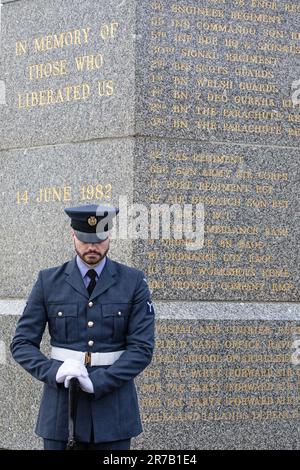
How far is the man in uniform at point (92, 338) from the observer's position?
4.81 m

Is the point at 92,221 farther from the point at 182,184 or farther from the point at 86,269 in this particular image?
the point at 182,184

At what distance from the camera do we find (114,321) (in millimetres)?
4930

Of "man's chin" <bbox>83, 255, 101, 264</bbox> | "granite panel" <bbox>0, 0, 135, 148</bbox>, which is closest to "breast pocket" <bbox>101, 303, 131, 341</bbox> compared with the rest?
"man's chin" <bbox>83, 255, 101, 264</bbox>

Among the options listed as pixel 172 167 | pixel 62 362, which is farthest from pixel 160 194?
pixel 62 362

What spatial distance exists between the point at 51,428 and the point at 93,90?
9.79ft

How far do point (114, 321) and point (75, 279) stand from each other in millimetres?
293

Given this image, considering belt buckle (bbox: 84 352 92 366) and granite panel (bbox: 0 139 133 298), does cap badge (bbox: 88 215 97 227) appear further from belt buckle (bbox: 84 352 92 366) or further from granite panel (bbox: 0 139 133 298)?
granite panel (bbox: 0 139 133 298)

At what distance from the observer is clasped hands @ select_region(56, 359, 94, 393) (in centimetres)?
465

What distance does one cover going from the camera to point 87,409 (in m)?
4.82

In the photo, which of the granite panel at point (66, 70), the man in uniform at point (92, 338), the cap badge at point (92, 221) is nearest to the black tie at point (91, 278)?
the man in uniform at point (92, 338)

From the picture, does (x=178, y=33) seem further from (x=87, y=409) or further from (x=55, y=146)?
(x=87, y=409)

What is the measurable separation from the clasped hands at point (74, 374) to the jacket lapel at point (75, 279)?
15.6 inches

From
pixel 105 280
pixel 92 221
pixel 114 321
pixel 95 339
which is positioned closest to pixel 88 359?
pixel 95 339

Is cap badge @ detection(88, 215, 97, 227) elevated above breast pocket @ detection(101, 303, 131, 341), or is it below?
above
